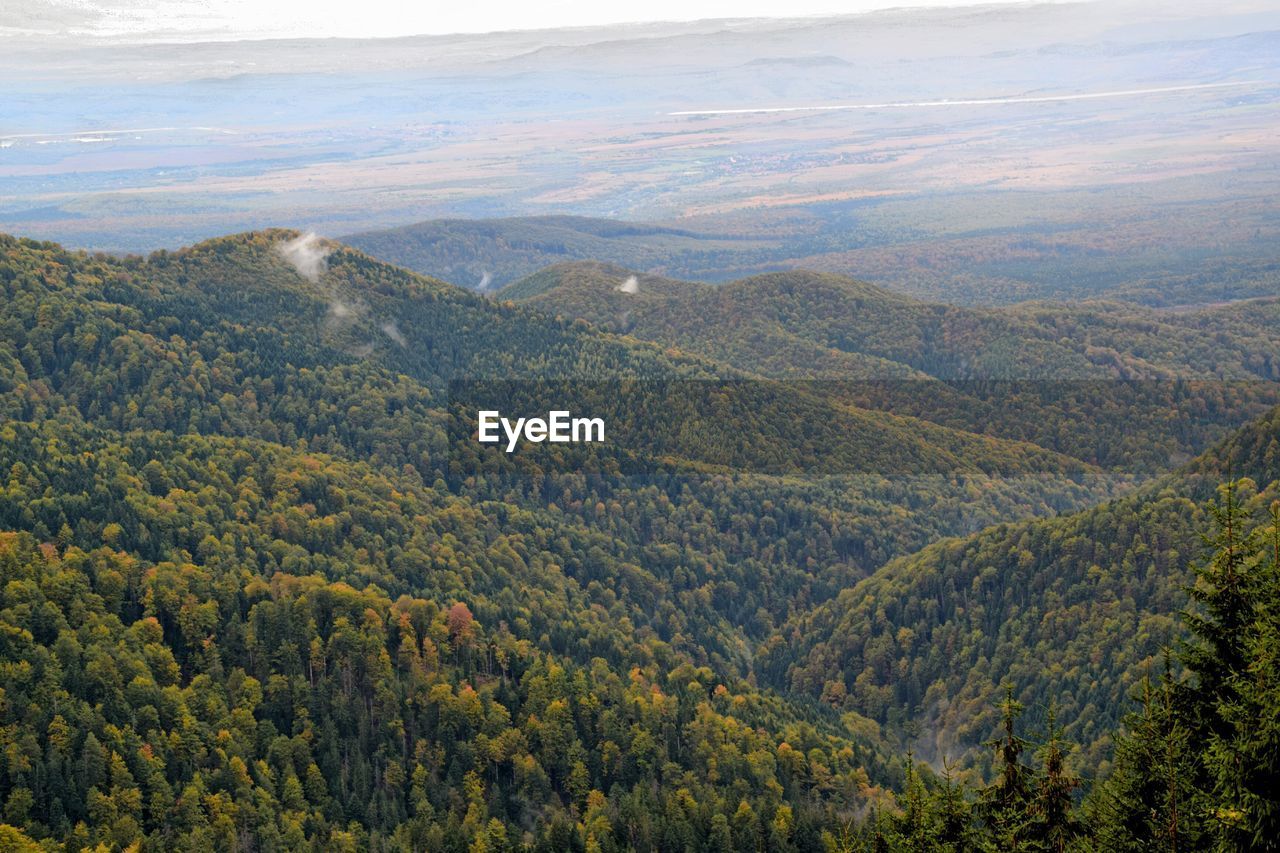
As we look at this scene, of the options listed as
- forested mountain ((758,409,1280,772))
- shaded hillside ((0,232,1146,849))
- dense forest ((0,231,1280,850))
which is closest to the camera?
dense forest ((0,231,1280,850))

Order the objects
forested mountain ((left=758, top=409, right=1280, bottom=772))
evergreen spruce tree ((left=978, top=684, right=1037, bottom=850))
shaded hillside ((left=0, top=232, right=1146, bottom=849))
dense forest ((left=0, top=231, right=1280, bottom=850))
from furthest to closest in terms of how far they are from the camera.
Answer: forested mountain ((left=758, top=409, right=1280, bottom=772))
shaded hillside ((left=0, top=232, right=1146, bottom=849))
dense forest ((left=0, top=231, right=1280, bottom=850))
evergreen spruce tree ((left=978, top=684, right=1037, bottom=850))

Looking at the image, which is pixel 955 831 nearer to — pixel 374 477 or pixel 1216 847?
pixel 1216 847

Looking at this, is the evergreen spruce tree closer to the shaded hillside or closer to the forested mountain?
the shaded hillside

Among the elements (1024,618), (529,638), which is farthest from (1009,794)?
(1024,618)

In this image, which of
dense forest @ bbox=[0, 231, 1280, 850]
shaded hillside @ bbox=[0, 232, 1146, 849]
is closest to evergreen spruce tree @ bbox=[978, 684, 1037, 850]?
dense forest @ bbox=[0, 231, 1280, 850]

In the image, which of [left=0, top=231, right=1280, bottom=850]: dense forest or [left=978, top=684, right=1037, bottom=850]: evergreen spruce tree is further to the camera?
[left=0, top=231, right=1280, bottom=850]: dense forest

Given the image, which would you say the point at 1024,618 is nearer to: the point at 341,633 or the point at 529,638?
the point at 529,638

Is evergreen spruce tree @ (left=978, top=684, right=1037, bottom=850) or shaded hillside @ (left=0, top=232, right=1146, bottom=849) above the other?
evergreen spruce tree @ (left=978, top=684, right=1037, bottom=850)

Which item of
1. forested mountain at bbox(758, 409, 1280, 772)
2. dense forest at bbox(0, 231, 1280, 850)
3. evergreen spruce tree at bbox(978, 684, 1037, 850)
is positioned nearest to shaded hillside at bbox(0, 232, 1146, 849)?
dense forest at bbox(0, 231, 1280, 850)

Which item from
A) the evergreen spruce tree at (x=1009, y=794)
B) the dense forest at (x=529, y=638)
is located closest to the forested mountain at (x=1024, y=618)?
the dense forest at (x=529, y=638)

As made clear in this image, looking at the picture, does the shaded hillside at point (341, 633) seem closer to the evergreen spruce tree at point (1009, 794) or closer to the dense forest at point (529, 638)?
the dense forest at point (529, 638)
